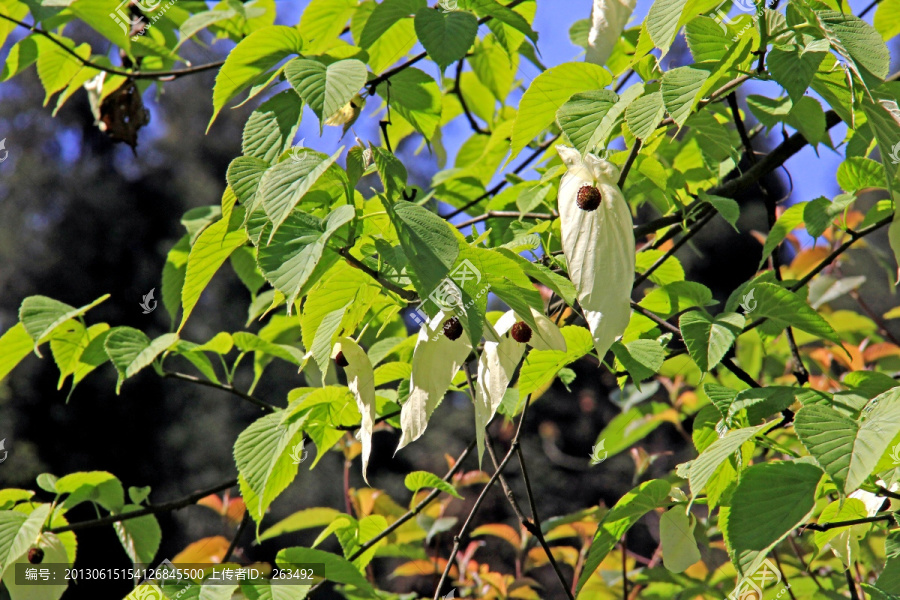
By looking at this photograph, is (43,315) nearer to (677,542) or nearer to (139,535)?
(139,535)

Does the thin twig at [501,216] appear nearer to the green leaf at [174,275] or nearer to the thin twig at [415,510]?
the thin twig at [415,510]

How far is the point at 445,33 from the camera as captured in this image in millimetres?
646

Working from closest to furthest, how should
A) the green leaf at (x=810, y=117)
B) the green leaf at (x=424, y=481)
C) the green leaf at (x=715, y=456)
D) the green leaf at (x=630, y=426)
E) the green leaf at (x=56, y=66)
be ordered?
the green leaf at (x=715, y=456), the green leaf at (x=810, y=117), the green leaf at (x=424, y=481), the green leaf at (x=56, y=66), the green leaf at (x=630, y=426)

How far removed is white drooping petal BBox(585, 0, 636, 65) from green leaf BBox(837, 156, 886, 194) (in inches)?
11.2

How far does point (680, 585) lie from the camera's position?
1.13 meters

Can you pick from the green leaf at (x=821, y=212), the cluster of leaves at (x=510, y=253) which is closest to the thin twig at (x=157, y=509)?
the cluster of leaves at (x=510, y=253)

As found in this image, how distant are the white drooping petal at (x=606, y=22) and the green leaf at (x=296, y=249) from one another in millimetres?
361

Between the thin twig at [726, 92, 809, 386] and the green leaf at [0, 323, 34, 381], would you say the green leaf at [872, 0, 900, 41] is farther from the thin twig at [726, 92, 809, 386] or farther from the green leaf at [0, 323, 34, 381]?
the green leaf at [0, 323, 34, 381]

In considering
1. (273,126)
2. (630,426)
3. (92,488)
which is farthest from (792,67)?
(92,488)

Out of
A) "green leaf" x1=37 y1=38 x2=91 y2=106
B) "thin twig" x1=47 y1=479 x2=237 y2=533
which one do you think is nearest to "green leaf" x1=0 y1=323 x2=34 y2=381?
"thin twig" x1=47 y1=479 x2=237 y2=533

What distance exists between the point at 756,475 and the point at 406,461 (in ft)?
16.8

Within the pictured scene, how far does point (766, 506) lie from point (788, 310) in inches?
8.1

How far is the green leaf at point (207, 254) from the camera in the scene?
21.6 inches

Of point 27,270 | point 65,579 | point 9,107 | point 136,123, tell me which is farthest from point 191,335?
point 65,579
